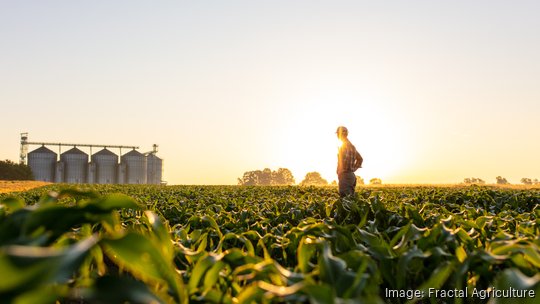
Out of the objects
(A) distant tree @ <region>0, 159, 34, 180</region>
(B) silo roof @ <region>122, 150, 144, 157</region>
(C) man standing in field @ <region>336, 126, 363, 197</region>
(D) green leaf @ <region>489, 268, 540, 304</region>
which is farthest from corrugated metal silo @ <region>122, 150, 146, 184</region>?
(D) green leaf @ <region>489, 268, 540, 304</region>

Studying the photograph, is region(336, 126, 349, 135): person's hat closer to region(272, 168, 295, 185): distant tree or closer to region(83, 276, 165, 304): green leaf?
region(83, 276, 165, 304): green leaf

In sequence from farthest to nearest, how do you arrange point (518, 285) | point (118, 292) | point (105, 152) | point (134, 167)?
point (105, 152) < point (134, 167) < point (518, 285) < point (118, 292)

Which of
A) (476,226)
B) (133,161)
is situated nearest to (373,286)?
(476,226)

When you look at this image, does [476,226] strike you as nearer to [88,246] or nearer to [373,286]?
[373,286]

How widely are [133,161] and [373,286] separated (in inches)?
4160

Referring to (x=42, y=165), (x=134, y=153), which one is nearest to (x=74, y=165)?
(x=42, y=165)

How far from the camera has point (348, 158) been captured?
12.3 meters

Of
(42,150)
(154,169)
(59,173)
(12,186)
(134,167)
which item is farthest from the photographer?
(154,169)

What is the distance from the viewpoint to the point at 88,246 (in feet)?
2.92

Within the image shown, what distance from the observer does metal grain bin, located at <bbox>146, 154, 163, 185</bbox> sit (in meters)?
107

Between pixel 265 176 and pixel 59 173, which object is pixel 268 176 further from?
pixel 59 173

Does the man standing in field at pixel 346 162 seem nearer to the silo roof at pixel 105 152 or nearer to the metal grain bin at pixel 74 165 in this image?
the metal grain bin at pixel 74 165

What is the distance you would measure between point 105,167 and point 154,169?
11.2 m

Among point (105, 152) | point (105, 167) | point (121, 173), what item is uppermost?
point (105, 152)
